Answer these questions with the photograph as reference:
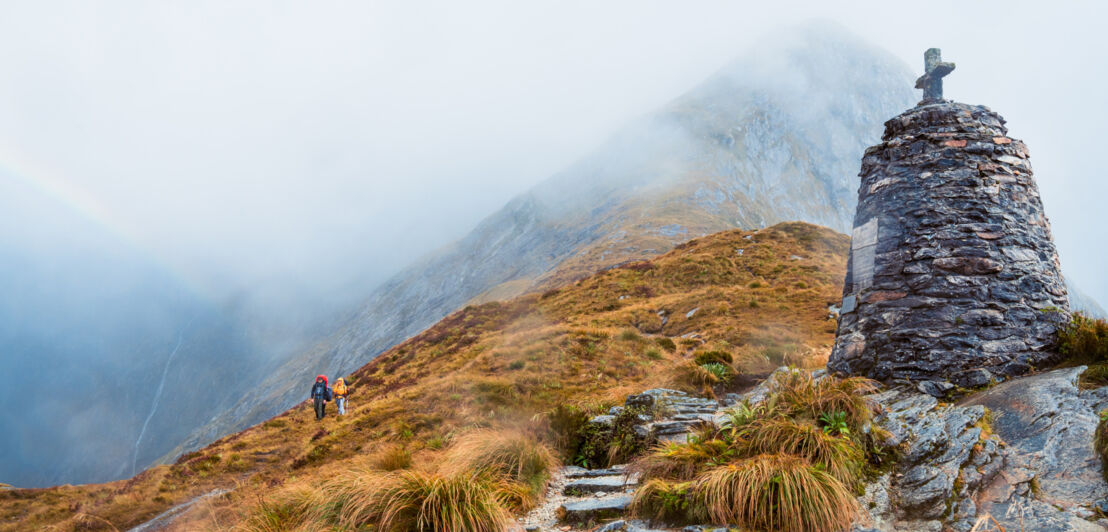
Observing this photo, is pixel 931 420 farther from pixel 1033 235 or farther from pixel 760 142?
pixel 760 142

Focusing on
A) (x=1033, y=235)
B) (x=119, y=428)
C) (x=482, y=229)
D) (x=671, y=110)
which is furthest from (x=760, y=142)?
(x=119, y=428)

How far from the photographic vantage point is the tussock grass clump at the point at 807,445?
5.71m

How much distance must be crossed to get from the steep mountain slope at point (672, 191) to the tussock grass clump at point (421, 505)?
51973mm

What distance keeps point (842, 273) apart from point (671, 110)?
5731 inches

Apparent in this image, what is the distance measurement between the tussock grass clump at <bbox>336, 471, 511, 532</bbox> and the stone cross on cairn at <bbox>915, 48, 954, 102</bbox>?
10.5 metres

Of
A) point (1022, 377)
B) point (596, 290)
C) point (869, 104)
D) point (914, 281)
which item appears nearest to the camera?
point (1022, 377)

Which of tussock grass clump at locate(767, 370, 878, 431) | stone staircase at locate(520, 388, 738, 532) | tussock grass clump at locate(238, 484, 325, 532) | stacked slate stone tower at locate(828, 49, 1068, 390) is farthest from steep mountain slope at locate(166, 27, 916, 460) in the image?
tussock grass clump at locate(238, 484, 325, 532)

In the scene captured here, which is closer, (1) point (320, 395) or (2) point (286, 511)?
(2) point (286, 511)

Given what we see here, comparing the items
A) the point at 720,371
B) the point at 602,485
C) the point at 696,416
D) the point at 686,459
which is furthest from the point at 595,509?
the point at 720,371

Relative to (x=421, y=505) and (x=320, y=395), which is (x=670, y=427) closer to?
(x=421, y=505)

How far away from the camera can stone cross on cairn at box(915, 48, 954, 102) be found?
9672 mm

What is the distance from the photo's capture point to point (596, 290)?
36.9m

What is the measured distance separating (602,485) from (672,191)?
324ft

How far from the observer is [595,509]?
21.3 feet
